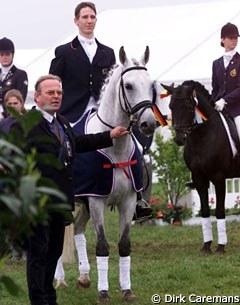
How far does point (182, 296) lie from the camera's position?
7086mm

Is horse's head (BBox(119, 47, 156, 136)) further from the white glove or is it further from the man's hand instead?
the white glove

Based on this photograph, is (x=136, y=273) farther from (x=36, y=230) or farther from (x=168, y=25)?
(x=168, y=25)

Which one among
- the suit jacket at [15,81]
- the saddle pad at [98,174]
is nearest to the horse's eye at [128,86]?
the saddle pad at [98,174]

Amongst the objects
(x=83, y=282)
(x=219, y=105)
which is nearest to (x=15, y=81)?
(x=219, y=105)

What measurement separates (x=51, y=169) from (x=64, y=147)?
0.26 meters

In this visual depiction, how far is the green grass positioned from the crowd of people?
0.41m

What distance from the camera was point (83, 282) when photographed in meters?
7.81

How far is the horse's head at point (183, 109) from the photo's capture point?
9828 millimetres

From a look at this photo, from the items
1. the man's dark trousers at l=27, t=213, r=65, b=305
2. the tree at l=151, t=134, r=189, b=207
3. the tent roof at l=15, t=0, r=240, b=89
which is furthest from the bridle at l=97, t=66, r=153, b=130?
the tent roof at l=15, t=0, r=240, b=89

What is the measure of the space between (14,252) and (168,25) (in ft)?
66.7

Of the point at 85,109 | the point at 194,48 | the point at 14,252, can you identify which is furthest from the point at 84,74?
the point at 194,48

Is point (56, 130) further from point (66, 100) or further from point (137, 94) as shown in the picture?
point (66, 100)

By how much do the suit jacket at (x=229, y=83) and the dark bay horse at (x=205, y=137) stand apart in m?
0.22

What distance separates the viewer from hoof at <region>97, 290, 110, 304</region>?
279 inches
